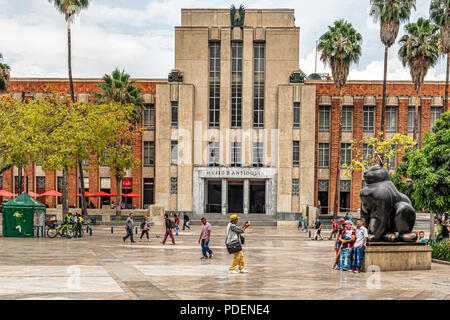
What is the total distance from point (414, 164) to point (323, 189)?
3296 centimetres

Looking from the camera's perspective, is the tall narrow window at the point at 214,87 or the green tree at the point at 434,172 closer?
the green tree at the point at 434,172

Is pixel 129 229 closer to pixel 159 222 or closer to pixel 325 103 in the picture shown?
pixel 159 222

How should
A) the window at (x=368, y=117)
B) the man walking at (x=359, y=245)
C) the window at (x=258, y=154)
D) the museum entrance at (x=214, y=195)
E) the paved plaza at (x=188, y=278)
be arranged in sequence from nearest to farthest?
the paved plaza at (x=188, y=278), the man walking at (x=359, y=245), the window at (x=258, y=154), the museum entrance at (x=214, y=195), the window at (x=368, y=117)

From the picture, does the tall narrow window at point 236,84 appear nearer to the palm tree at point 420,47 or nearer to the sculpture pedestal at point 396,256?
the palm tree at point 420,47

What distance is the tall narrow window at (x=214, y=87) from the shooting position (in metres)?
55.1

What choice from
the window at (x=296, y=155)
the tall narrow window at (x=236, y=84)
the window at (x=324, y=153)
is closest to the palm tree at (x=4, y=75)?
the tall narrow window at (x=236, y=84)

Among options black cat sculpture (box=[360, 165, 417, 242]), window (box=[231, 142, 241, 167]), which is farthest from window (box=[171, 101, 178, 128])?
black cat sculpture (box=[360, 165, 417, 242])

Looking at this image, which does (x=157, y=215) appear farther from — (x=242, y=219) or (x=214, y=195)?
(x=214, y=195)

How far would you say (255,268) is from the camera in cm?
1814

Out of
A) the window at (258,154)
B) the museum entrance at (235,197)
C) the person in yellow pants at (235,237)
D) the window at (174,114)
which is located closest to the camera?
the person in yellow pants at (235,237)

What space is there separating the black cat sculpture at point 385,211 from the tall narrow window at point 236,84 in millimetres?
37233

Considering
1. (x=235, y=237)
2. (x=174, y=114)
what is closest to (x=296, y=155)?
(x=174, y=114)

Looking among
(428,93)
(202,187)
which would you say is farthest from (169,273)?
(428,93)

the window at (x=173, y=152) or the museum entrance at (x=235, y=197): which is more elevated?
the window at (x=173, y=152)
